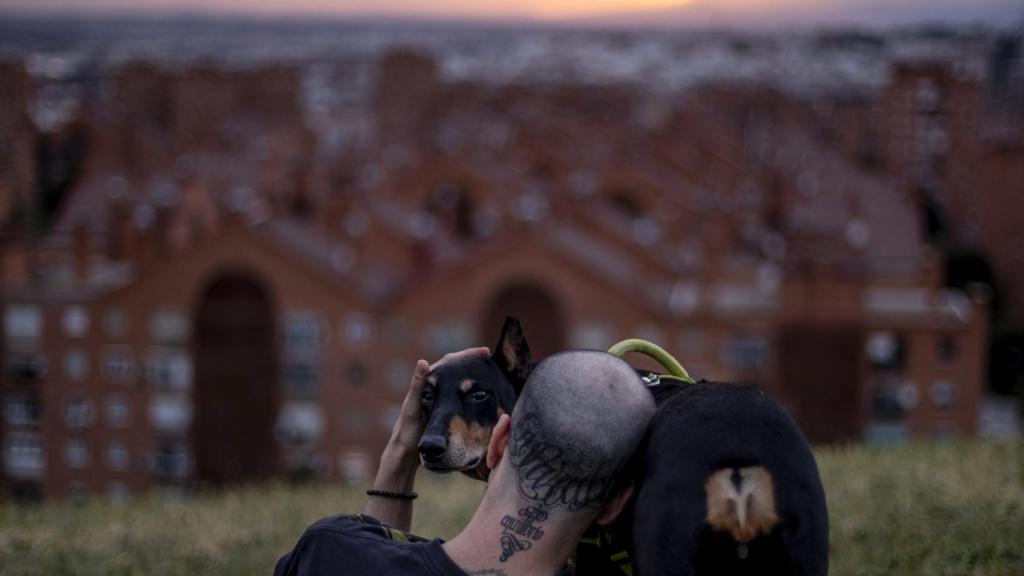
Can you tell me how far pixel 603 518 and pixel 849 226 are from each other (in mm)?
41262

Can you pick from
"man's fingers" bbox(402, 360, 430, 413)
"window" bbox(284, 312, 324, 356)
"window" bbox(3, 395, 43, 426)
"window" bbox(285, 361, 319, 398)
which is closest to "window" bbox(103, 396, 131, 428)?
"window" bbox(3, 395, 43, 426)

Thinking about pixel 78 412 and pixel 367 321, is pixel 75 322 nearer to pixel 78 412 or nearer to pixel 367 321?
pixel 78 412

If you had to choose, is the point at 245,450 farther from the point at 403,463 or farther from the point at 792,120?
the point at 792,120

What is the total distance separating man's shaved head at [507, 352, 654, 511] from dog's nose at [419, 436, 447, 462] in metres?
0.93

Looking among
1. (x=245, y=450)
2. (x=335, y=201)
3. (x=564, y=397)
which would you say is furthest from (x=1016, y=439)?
(x=335, y=201)

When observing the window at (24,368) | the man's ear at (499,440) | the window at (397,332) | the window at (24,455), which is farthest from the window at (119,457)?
the man's ear at (499,440)

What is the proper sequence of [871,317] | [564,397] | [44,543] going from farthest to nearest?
1. [871,317]
2. [44,543]
3. [564,397]

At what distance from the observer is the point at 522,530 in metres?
3.27

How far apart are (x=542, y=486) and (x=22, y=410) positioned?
33.5m

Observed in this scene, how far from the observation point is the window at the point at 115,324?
1334 inches

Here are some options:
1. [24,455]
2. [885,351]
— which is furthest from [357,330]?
[885,351]

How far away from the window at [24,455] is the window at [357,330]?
880 cm

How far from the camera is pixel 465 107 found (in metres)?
83.4

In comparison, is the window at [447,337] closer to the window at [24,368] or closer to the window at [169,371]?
the window at [169,371]
